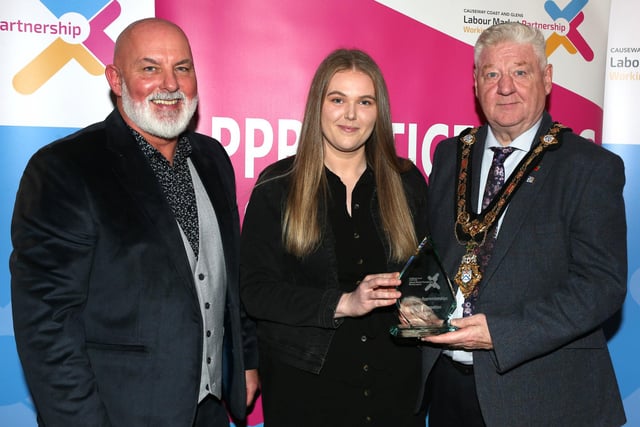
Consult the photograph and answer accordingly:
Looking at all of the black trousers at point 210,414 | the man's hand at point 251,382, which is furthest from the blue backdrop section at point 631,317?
the black trousers at point 210,414

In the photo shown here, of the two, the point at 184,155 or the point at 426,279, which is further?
the point at 184,155

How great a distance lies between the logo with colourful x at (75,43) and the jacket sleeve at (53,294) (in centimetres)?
132

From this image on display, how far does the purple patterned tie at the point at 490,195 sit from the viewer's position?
2.58 m

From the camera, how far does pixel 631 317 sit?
443 cm

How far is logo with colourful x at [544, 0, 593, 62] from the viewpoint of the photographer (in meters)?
4.21

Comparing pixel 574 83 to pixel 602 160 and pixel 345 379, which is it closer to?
pixel 602 160

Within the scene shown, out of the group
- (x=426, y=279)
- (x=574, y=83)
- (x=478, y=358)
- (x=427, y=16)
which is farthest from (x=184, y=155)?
(x=574, y=83)

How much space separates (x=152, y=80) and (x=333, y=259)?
104 centimetres

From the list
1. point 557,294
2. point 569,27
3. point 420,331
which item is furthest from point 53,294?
point 569,27

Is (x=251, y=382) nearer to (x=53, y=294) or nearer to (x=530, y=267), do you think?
(x=53, y=294)

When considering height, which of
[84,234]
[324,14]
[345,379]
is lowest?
[345,379]

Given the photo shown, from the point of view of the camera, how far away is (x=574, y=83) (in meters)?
4.29

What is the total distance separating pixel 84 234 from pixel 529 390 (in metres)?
1.79

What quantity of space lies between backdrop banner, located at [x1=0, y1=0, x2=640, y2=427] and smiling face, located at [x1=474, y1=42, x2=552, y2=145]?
1.16 metres
